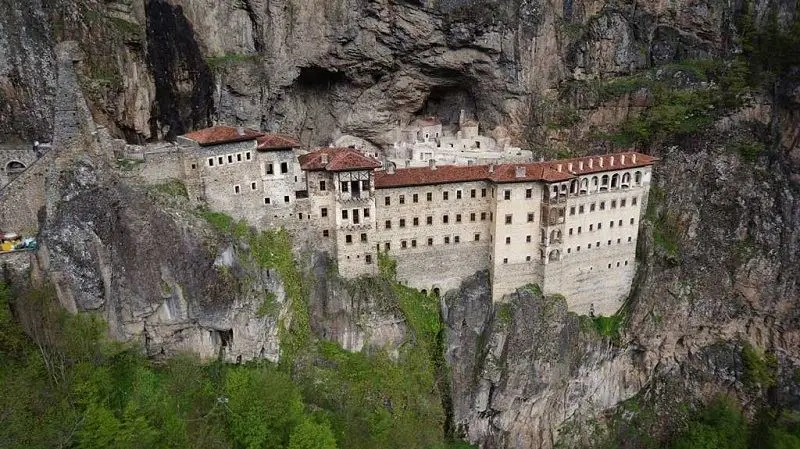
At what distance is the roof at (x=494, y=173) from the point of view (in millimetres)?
37688

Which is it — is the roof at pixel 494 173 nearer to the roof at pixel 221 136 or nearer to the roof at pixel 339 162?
the roof at pixel 339 162

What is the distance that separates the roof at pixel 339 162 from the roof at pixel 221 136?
3712 mm

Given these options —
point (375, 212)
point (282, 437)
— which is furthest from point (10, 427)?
point (375, 212)

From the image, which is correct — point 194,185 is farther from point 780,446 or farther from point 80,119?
point 780,446

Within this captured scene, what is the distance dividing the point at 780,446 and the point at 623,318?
14.5 meters

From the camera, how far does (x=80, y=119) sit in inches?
1222

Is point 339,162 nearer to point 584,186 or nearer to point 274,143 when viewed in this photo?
point 274,143

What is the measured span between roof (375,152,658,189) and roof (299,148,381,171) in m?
1.92

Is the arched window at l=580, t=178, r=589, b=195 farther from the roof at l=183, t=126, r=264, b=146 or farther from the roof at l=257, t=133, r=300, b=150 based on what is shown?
the roof at l=183, t=126, r=264, b=146

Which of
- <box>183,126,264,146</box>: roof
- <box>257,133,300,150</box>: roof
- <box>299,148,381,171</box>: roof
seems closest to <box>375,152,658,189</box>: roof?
<box>299,148,381,171</box>: roof

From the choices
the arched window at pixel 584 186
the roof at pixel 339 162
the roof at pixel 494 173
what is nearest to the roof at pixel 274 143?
the roof at pixel 339 162

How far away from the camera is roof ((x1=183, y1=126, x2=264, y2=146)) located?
3365 cm

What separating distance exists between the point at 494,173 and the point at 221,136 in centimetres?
1807

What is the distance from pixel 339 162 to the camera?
35594 millimetres
